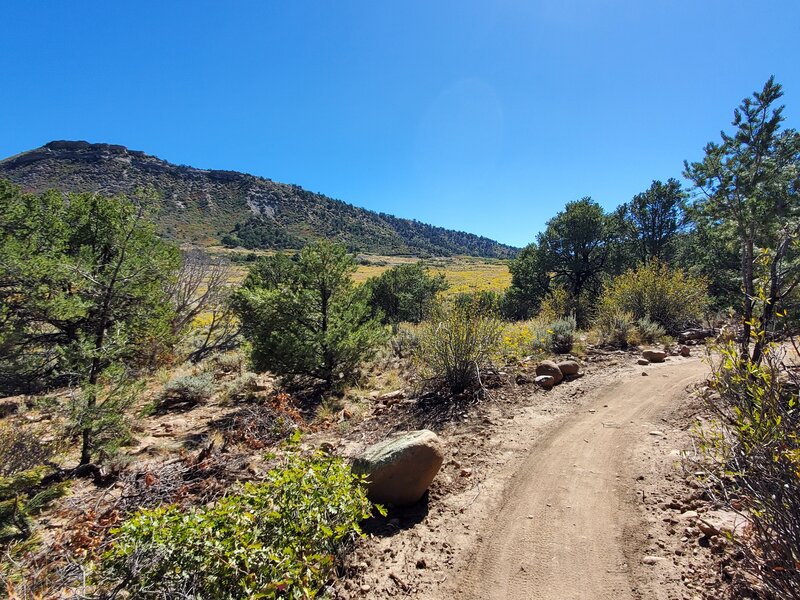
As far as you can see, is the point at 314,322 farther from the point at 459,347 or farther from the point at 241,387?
the point at 459,347

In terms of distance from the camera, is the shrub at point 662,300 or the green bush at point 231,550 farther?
the shrub at point 662,300

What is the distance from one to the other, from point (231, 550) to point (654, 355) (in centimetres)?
970

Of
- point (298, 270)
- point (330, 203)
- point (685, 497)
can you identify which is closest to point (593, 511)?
point (685, 497)

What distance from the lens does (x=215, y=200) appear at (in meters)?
89.2

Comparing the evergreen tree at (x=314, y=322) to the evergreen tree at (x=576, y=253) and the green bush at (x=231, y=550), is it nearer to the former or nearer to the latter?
the green bush at (x=231, y=550)

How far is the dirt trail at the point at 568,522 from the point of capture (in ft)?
9.08

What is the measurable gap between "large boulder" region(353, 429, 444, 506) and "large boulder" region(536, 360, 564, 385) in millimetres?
4300

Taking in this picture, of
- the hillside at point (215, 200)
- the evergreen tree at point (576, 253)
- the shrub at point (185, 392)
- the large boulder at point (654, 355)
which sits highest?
the hillside at point (215, 200)

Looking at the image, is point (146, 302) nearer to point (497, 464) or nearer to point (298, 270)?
point (298, 270)

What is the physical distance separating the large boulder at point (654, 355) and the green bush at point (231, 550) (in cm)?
893

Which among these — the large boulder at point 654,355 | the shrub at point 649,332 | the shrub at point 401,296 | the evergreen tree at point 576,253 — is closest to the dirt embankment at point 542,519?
the large boulder at point 654,355

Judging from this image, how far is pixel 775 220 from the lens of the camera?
923cm

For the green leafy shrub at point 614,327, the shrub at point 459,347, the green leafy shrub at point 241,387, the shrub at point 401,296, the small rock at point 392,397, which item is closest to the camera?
the shrub at point 459,347

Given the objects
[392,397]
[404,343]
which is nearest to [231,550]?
[392,397]
